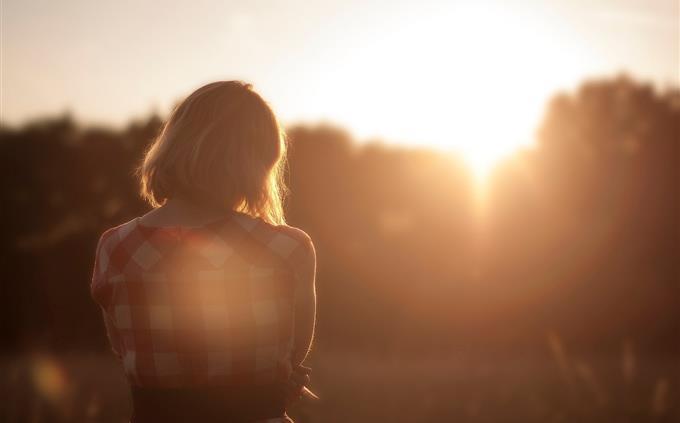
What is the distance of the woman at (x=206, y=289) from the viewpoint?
200 cm

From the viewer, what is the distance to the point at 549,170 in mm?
18469

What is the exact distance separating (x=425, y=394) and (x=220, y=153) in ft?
26.1

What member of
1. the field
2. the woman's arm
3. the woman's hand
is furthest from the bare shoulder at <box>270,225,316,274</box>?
the field

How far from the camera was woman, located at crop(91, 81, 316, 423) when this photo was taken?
2.00 m

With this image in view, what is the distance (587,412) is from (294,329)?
6.25 metres

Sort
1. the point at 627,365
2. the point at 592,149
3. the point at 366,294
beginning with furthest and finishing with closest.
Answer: the point at 592,149
the point at 366,294
the point at 627,365

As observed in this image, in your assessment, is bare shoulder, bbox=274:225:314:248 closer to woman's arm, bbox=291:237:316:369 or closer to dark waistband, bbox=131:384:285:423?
woman's arm, bbox=291:237:316:369

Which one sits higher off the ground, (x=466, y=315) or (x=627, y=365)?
(x=627, y=365)

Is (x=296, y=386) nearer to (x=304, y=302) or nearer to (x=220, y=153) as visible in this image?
(x=304, y=302)

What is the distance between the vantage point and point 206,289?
200 centimetres

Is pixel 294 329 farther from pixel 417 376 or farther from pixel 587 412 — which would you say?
pixel 417 376

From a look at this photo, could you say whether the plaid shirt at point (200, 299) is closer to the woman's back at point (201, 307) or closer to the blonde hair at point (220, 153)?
the woman's back at point (201, 307)

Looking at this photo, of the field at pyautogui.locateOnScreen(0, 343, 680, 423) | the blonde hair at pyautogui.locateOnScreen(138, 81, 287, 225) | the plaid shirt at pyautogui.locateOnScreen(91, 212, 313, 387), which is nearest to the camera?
the plaid shirt at pyautogui.locateOnScreen(91, 212, 313, 387)


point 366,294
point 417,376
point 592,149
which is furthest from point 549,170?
point 417,376
